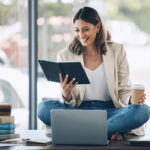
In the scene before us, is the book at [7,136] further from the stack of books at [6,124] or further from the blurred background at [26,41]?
the blurred background at [26,41]

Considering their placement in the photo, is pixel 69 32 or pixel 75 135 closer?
pixel 75 135

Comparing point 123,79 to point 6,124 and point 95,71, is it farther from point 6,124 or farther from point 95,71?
point 6,124

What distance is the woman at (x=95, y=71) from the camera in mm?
3059

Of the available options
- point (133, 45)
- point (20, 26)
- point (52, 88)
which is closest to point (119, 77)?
point (133, 45)

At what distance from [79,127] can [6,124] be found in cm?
62

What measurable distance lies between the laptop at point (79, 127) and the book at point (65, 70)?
13.7 inches

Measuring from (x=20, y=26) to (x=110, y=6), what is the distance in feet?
2.84

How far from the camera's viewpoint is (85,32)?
3.06 meters

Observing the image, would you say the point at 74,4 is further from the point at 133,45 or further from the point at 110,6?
the point at 133,45

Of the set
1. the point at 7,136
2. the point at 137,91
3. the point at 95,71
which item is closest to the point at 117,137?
the point at 137,91

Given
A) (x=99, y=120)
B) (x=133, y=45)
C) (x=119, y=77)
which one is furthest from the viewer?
(x=133, y=45)

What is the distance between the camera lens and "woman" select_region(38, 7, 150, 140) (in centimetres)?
306

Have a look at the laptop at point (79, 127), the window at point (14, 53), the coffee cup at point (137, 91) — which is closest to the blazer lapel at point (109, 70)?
the coffee cup at point (137, 91)

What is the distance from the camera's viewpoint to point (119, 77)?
3174 mm
